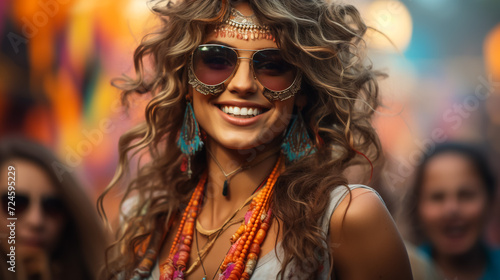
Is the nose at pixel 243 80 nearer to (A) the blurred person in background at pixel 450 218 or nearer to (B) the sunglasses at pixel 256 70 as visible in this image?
(B) the sunglasses at pixel 256 70

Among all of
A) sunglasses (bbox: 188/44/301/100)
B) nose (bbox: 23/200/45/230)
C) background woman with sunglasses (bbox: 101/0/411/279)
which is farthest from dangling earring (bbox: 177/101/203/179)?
nose (bbox: 23/200/45/230)

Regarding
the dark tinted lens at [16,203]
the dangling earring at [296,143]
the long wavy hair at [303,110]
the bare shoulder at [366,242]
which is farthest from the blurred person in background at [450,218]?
the dark tinted lens at [16,203]

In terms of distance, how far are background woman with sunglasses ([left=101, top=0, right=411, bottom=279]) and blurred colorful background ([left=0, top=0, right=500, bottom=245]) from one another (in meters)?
1.25

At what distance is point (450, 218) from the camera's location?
327 centimetres

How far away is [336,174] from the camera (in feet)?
6.77

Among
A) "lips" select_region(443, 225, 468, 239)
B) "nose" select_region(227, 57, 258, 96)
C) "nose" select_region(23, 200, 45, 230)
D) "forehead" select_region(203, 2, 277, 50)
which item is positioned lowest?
"lips" select_region(443, 225, 468, 239)

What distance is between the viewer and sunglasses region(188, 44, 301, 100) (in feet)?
6.86

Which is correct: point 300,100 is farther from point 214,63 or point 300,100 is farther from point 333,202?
point 333,202

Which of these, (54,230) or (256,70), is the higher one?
(256,70)

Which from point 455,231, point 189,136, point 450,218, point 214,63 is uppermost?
point 214,63

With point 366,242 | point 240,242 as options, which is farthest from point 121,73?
point 366,242

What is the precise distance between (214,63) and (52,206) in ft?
2.91

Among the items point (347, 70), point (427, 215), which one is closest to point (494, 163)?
point (427, 215)

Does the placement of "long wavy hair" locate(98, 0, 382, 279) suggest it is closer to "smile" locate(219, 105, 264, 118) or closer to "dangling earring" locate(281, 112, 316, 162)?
"dangling earring" locate(281, 112, 316, 162)
